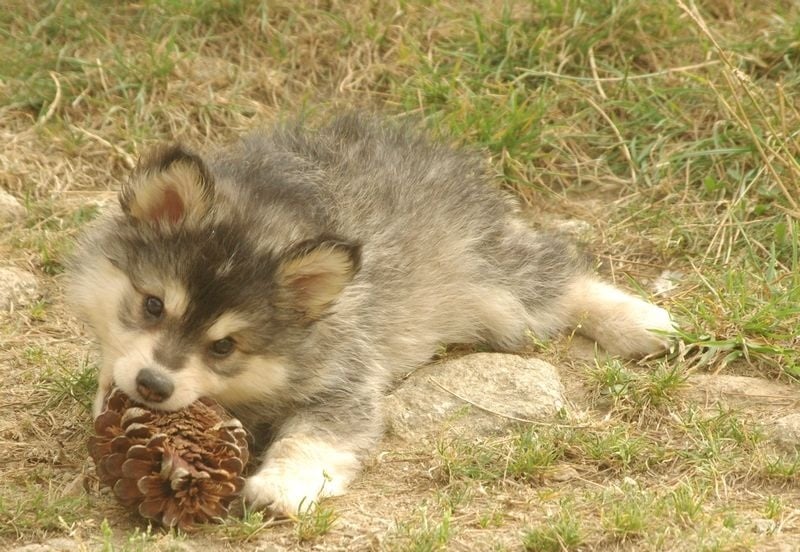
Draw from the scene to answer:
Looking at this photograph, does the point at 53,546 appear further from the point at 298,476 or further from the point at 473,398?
the point at 473,398

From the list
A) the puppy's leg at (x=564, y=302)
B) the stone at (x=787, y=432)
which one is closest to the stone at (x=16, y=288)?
the puppy's leg at (x=564, y=302)

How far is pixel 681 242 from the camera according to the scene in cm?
688

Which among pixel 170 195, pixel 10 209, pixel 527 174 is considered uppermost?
pixel 170 195

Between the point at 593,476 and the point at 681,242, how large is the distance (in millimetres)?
2377

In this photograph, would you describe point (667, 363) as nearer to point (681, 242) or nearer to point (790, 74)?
point (681, 242)

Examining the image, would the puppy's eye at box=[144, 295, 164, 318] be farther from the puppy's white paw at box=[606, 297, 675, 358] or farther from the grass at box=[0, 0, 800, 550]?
the puppy's white paw at box=[606, 297, 675, 358]

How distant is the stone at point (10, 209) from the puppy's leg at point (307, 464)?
8.92 ft

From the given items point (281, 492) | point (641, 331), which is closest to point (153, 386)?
point (281, 492)

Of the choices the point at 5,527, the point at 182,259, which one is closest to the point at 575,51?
the point at 182,259

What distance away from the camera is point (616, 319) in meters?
6.04

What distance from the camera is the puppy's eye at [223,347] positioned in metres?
4.63

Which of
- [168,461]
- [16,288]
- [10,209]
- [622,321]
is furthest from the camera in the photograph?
[10,209]

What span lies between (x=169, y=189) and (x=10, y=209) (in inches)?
100

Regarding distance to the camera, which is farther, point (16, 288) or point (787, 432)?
point (16, 288)
